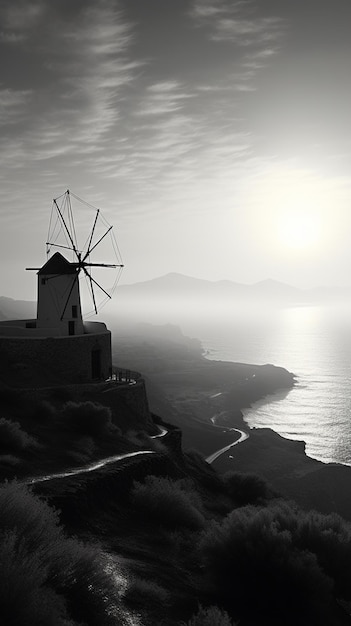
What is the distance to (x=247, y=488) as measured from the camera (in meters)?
26.0

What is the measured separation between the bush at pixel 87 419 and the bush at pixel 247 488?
297 inches

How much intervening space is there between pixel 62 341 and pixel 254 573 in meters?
24.9

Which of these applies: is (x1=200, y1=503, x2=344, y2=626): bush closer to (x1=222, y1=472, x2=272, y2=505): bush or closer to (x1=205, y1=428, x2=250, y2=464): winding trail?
(x1=222, y1=472, x2=272, y2=505): bush

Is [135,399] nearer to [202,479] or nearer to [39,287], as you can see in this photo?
[202,479]

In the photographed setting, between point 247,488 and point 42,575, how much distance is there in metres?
20.9

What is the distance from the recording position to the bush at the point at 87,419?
77.2ft

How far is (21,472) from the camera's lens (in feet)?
49.6

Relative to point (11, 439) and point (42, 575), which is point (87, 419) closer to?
point (11, 439)

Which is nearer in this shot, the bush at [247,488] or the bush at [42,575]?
the bush at [42,575]

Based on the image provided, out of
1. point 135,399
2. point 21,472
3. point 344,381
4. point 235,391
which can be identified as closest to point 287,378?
point 344,381

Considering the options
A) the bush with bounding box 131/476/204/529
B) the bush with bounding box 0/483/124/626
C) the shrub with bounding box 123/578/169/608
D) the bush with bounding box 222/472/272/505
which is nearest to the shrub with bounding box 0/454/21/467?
the bush with bounding box 131/476/204/529

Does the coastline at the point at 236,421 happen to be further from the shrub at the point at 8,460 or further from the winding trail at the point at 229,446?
the shrub at the point at 8,460

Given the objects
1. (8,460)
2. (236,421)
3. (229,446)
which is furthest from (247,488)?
(236,421)

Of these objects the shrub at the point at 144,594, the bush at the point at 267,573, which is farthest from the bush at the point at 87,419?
the shrub at the point at 144,594
